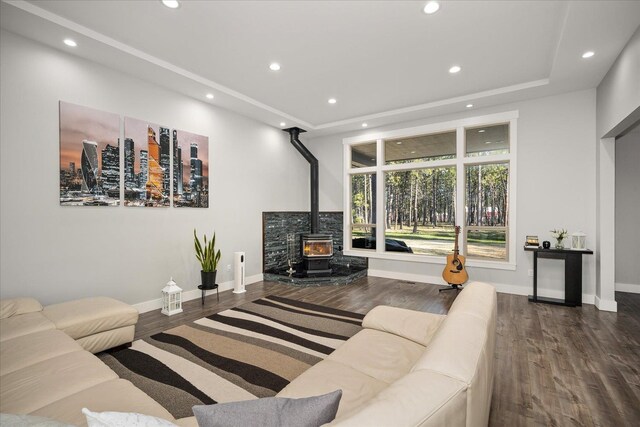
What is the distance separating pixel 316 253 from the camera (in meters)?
5.86

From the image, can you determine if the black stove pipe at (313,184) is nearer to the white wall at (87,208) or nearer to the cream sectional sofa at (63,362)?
the white wall at (87,208)

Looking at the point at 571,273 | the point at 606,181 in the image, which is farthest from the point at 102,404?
the point at 606,181

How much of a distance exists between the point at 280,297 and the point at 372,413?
12.9 feet

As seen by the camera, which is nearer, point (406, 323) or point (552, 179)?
point (406, 323)

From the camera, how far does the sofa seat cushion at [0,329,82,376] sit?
5.71 feet

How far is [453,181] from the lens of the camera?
5.47 metres

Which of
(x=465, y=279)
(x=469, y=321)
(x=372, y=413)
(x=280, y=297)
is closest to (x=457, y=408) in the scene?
(x=372, y=413)

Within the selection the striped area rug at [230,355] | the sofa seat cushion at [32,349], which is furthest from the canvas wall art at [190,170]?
the sofa seat cushion at [32,349]

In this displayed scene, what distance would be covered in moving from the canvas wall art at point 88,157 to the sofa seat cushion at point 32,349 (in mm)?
1723

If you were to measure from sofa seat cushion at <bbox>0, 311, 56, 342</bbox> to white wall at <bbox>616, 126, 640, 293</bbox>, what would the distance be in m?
7.56

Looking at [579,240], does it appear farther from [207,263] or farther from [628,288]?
[207,263]

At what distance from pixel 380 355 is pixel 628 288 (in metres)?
5.63

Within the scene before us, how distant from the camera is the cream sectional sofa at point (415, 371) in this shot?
2.63 feet

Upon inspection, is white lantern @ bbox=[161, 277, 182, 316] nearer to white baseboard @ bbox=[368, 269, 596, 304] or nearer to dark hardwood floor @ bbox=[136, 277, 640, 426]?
dark hardwood floor @ bbox=[136, 277, 640, 426]
